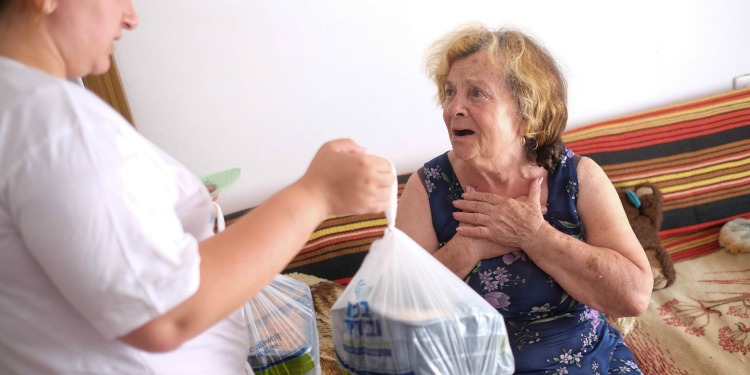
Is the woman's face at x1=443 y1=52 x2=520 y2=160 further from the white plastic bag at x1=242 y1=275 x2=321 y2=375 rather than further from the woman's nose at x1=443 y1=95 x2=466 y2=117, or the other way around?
the white plastic bag at x1=242 y1=275 x2=321 y2=375

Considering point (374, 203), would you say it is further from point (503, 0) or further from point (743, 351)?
point (503, 0)

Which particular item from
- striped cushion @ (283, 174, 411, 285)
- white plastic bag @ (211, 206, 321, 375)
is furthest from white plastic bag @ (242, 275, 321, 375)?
striped cushion @ (283, 174, 411, 285)

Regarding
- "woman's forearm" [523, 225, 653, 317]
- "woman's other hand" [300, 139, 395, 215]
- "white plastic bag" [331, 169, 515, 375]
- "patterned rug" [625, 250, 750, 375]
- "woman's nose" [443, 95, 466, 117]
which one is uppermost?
"woman's other hand" [300, 139, 395, 215]

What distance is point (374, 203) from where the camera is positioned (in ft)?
2.64

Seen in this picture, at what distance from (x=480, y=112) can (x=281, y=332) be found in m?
0.74

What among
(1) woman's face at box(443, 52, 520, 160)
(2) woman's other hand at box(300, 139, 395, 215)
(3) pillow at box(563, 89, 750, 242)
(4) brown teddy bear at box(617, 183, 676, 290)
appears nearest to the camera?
(2) woman's other hand at box(300, 139, 395, 215)

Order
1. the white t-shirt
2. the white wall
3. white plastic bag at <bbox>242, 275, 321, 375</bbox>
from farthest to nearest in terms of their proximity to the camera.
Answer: the white wall
white plastic bag at <bbox>242, 275, 321, 375</bbox>
the white t-shirt

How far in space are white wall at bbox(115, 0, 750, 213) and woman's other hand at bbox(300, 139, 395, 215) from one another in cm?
161

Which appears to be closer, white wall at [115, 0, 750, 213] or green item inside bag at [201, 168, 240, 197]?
green item inside bag at [201, 168, 240, 197]

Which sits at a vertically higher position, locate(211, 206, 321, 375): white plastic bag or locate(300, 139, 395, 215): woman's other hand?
locate(300, 139, 395, 215): woman's other hand

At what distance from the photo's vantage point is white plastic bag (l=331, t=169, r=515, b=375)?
3.14 ft

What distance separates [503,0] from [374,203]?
74.9 inches

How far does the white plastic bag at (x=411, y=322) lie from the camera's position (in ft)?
3.14

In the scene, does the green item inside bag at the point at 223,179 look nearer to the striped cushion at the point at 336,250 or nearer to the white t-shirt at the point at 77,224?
the white t-shirt at the point at 77,224
